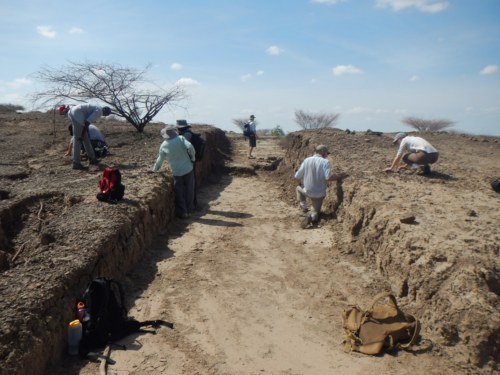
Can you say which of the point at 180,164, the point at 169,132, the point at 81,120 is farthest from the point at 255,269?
the point at 81,120

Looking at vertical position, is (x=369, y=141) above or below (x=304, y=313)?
above

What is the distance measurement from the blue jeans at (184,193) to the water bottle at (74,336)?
4303 millimetres

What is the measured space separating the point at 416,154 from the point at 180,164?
4.49 metres

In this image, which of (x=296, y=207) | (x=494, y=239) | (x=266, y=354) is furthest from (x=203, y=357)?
(x=296, y=207)

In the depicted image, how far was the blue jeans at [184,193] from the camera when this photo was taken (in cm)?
779

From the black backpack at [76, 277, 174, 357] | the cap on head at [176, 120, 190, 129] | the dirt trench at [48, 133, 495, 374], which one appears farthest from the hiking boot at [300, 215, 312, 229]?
the black backpack at [76, 277, 174, 357]

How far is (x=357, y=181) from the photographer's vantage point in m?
7.41

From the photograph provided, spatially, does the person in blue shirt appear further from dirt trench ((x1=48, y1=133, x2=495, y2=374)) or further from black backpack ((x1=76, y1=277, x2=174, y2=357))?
black backpack ((x1=76, y1=277, x2=174, y2=357))

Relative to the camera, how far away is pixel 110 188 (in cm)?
596

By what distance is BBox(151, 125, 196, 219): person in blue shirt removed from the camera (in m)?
7.48

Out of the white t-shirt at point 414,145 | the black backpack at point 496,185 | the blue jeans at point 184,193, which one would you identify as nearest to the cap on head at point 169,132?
the blue jeans at point 184,193

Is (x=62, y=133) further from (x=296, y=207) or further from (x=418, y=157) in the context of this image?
(x=418, y=157)

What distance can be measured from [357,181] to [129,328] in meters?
4.80

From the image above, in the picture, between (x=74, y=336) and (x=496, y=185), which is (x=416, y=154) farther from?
(x=74, y=336)
